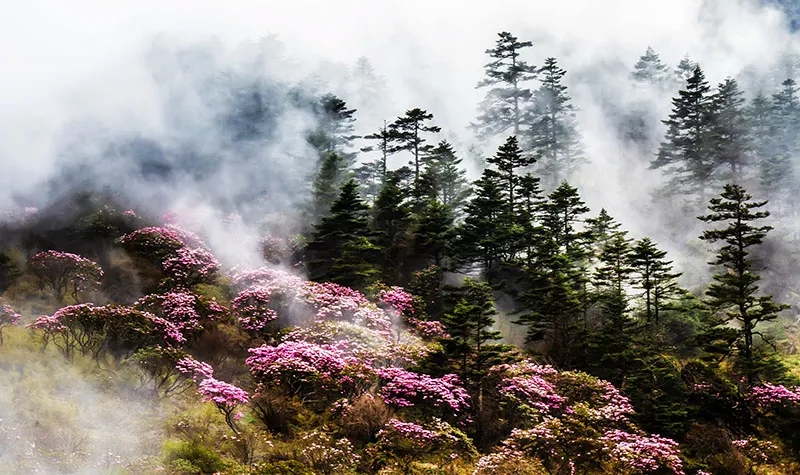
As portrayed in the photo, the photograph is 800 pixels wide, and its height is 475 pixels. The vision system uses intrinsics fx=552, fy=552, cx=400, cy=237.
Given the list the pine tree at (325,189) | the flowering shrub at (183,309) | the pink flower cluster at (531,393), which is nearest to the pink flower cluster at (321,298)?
the flowering shrub at (183,309)

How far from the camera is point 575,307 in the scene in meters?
21.5

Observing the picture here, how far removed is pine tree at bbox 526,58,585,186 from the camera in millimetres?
47469

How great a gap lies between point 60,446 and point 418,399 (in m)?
9.38

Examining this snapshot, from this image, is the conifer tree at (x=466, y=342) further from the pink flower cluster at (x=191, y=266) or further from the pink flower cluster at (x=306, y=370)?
the pink flower cluster at (x=191, y=266)

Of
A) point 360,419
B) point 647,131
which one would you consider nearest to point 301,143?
point 360,419

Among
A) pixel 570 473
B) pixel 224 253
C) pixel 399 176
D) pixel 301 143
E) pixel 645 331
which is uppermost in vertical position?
pixel 301 143

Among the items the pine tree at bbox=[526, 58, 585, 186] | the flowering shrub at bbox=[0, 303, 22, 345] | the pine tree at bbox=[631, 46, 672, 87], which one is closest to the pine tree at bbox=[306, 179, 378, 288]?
the flowering shrub at bbox=[0, 303, 22, 345]

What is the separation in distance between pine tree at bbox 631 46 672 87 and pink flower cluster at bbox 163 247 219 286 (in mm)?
55656

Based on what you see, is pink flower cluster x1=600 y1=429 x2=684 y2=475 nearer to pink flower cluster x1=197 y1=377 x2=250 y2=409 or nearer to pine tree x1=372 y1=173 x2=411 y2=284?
pink flower cluster x1=197 y1=377 x2=250 y2=409

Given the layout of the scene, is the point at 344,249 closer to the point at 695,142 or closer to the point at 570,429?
Answer: the point at 570,429

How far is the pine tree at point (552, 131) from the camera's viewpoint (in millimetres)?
47469

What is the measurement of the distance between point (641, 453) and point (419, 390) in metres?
6.38

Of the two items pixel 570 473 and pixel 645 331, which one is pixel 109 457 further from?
pixel 645 331

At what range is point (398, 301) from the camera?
22844mm
